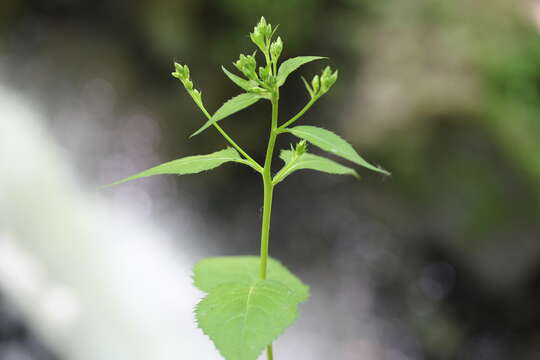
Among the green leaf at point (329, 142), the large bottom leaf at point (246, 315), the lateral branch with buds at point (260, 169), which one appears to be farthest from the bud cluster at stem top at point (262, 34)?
the large bottom leaf at point (246, 315)

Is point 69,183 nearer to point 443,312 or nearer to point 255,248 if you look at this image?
point 255,248

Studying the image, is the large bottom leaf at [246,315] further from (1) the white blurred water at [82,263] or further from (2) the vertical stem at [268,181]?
(1) the white blurred water at [82,263]

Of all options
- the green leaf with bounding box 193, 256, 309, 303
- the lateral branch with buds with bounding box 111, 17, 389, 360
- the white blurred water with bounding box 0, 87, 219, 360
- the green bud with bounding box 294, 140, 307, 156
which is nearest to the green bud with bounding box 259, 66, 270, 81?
the lateral branch with buds with bounding box 111, 17, 389, 360

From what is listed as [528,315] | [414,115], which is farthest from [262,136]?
[528,315]

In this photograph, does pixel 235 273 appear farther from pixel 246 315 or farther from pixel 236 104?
pixel 236 104

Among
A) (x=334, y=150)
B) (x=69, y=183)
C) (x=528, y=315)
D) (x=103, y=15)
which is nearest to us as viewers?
(x=334, y=150)

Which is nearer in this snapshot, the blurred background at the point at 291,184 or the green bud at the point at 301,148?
the green bud at the point at 301,148

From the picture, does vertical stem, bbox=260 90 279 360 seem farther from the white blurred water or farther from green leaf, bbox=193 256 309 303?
the white blurred water
